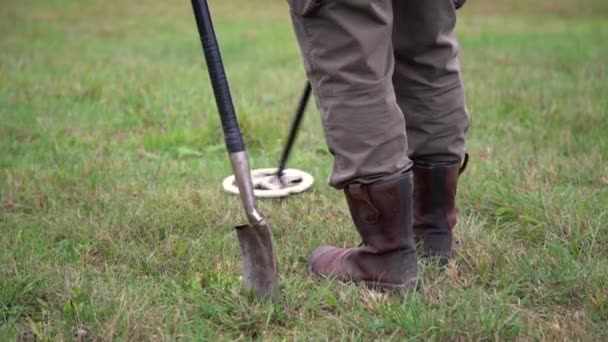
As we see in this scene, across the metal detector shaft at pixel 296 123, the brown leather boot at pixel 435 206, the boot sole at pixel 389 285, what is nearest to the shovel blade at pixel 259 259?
the boot sole at pixel 389 285

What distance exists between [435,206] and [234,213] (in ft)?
3.08

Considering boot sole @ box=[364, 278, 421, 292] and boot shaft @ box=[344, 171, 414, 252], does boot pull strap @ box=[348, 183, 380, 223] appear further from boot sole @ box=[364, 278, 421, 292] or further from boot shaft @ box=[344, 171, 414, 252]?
boot sole @ box=[364, 278, 421, 292]

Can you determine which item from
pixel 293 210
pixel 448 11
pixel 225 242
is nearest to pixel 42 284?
pixel 225 242

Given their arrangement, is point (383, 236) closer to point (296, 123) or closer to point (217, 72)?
point (217, 72)

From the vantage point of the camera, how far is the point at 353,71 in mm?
2266

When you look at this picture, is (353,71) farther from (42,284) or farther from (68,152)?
(68,152)

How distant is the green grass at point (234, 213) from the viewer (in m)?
2.25

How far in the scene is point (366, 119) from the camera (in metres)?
2.29

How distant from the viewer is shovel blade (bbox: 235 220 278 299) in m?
2.32

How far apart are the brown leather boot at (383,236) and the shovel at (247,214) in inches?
11.8

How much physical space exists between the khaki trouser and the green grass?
0.44 meters

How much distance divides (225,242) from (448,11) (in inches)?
46.0

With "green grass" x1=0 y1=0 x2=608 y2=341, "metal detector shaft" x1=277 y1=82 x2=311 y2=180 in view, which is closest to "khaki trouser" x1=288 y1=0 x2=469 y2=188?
"green grass" x1=0 y1=0 x2=608 y2=341

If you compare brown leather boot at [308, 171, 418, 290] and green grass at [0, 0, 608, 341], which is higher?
brown leather boot at [308, 171, 418, 290]
